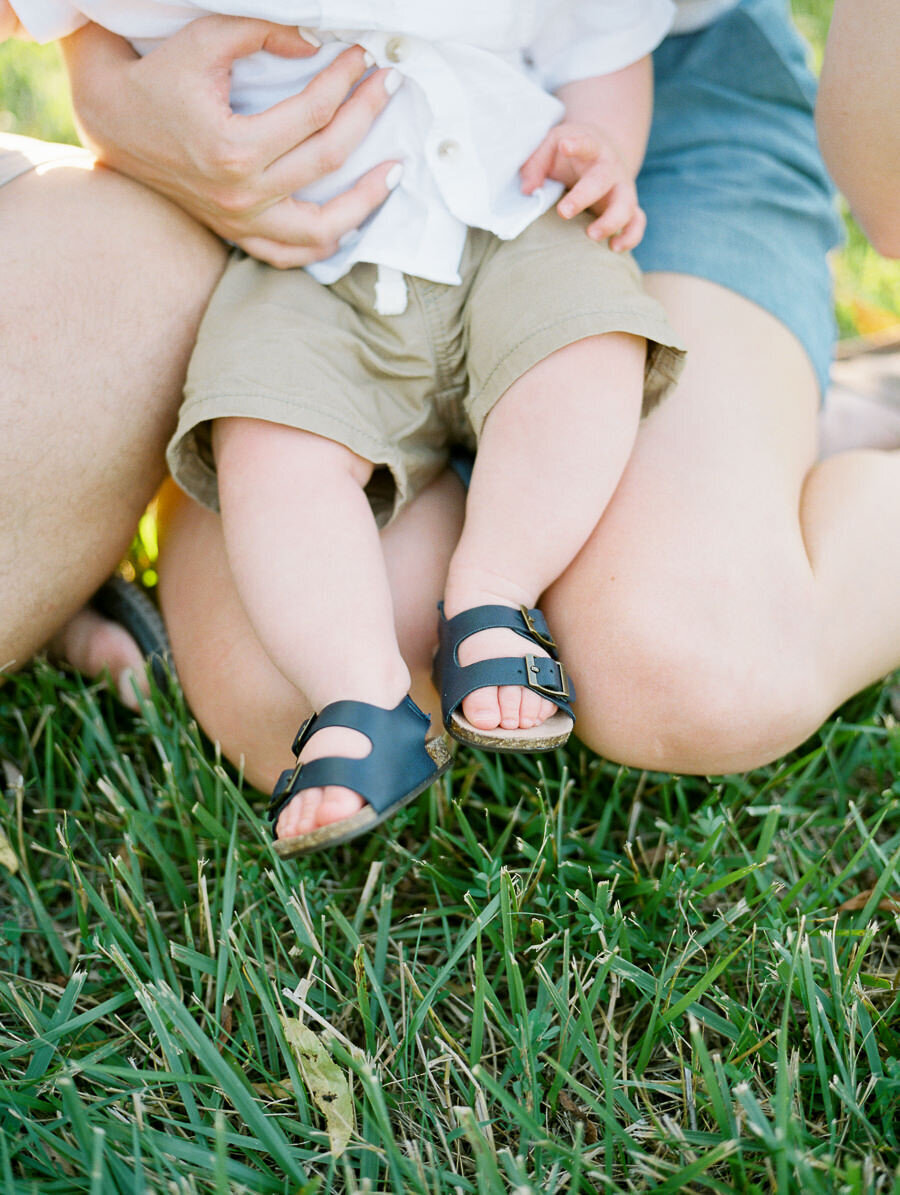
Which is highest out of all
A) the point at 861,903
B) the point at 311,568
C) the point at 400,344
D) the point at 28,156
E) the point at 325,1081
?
the point at 28,156

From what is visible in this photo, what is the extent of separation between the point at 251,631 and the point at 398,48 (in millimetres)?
767

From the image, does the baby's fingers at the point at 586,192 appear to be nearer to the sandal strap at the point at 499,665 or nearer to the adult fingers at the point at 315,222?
the adult fingers at the point at 315,222

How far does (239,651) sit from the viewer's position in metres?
1.27

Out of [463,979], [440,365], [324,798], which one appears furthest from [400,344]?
[463,979]

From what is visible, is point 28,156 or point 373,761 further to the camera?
point 28,156

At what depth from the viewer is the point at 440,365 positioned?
4.22 ft

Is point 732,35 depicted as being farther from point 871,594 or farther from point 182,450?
point 182,450

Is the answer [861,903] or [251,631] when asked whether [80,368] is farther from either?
[861,903]

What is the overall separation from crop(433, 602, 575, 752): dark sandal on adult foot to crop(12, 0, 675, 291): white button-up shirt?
1.54 feet

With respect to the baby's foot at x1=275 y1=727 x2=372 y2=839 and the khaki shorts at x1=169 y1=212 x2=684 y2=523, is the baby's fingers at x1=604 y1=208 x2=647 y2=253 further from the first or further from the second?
the baby's foot at x1=275 y1=727 x2=372 y2=839

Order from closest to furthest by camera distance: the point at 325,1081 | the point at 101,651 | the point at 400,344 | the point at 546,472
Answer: the point at 325,1081 → the point at 546,472 → the point at 400,344 → the point at 101,651

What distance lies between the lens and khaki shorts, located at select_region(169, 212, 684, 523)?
1.15 m

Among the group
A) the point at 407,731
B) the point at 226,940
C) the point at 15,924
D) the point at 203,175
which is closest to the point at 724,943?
the point at 407,731

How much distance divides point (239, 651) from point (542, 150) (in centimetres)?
77
